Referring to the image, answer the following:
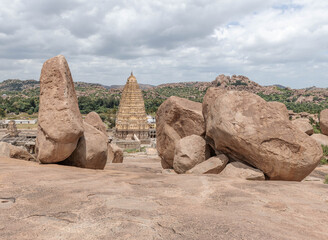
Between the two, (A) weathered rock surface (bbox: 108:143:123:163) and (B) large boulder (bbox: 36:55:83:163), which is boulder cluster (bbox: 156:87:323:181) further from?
(A) weathered rock surface (bbox: 108:143:123:163)

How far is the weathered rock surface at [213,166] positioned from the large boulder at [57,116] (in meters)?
2.98

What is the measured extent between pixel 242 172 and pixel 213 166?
2.42 feet

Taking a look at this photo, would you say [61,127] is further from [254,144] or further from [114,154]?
[114,154]

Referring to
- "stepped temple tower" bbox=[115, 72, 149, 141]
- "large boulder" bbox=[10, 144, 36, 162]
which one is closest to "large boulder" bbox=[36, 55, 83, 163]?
"large boulder" bbox=[10, 144, 36, 162]

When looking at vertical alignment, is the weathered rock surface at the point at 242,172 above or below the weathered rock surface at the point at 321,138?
above

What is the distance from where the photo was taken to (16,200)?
11.8ft

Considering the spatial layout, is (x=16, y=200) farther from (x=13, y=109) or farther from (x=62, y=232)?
(x=13, y=109)

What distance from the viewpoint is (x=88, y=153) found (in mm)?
7109

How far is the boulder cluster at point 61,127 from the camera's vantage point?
6438mm

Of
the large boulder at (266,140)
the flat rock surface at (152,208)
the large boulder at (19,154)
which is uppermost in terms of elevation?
the large boulder at (266,140)

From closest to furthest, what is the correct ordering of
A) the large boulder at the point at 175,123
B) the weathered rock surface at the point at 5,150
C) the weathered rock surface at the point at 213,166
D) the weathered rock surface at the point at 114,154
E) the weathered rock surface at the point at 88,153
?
1. the weathered rock surface at the point at 213,166
2. the weathered rock surface at the point at 88,153
3. the weathered rock surface at the point at 5,150
4. the large boulder at the point at 175,123
5. the weathered rock surface at the point at 114,154

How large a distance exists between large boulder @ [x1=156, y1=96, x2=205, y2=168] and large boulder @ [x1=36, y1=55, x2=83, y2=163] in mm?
3466

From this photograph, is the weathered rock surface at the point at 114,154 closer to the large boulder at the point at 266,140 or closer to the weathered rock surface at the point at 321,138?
the large boulder at the point at 266,140

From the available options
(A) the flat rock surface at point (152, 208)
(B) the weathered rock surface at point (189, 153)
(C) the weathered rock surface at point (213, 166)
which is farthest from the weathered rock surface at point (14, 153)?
(C) the weathered rock surface at point (213, 166)
